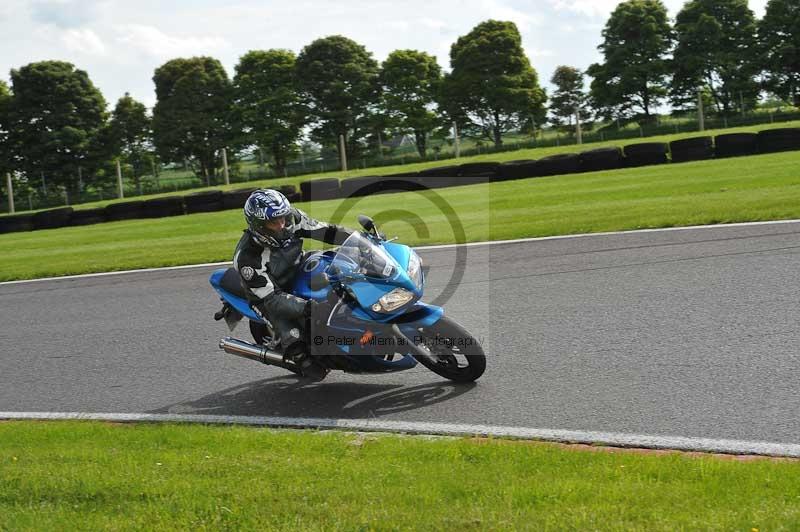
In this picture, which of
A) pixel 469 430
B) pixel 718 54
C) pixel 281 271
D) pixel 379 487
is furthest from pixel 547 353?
pixel 718 54

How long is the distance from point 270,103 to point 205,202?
3024 cm

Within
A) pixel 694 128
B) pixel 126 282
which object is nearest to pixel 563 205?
pixel 126 282

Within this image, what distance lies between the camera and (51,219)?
89.1 ft

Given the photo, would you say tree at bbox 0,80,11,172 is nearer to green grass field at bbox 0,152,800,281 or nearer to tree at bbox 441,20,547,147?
tree at bbox 441,20,547,147

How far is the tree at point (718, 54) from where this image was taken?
156ft

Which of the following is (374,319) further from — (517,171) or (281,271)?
(517,171)

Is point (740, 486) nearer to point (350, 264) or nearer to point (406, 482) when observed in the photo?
point (406, 482)

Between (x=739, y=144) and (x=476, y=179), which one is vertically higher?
(x=739, y=144)

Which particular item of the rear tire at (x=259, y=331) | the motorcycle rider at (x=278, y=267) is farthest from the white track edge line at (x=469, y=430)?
the rear tire at (x=259, y=331)

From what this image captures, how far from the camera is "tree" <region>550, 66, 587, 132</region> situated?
52812 mm

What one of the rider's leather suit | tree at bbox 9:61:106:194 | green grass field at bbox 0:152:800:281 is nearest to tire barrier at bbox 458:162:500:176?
green grass field at bbox 0:152:800:281

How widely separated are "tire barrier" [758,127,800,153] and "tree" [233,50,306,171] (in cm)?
3493

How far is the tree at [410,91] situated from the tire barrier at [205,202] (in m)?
29.0

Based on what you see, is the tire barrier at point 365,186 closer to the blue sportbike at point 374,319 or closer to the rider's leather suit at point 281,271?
the rider's leather suit at point 281,271
